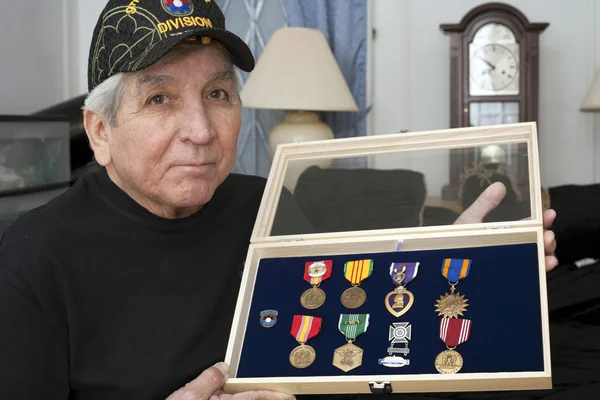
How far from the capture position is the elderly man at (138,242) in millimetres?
968

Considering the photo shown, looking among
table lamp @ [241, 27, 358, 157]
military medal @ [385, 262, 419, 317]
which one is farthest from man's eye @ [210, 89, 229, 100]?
table lamp @ [241, 27, 358, 157]

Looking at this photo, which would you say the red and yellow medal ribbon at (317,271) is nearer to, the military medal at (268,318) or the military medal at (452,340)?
the military medal at (268,318)

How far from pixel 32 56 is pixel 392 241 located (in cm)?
247

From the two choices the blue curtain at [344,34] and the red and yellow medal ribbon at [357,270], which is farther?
the blue curtain at [344,34]

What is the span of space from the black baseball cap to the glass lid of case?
1.01 feet

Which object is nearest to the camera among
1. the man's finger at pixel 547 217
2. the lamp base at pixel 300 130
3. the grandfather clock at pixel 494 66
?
the man's finger at pixel 547 217

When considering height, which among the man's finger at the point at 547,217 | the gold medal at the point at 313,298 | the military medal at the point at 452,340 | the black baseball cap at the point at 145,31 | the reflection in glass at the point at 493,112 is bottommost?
the military medal at the point at 452,340

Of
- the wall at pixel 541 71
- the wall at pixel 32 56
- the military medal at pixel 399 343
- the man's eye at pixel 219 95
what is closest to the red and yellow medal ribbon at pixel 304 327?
the military medal at pixel 399 343

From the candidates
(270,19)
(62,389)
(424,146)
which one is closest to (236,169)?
(270,19)

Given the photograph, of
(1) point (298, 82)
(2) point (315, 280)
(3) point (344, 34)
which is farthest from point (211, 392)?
(3) point (344, 34)

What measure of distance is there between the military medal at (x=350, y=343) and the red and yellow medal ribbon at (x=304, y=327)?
0.03 meters

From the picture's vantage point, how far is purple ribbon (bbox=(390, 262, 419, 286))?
1046 millimetres

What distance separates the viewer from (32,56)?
3.14 metres

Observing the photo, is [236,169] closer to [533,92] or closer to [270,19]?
[270,19]
